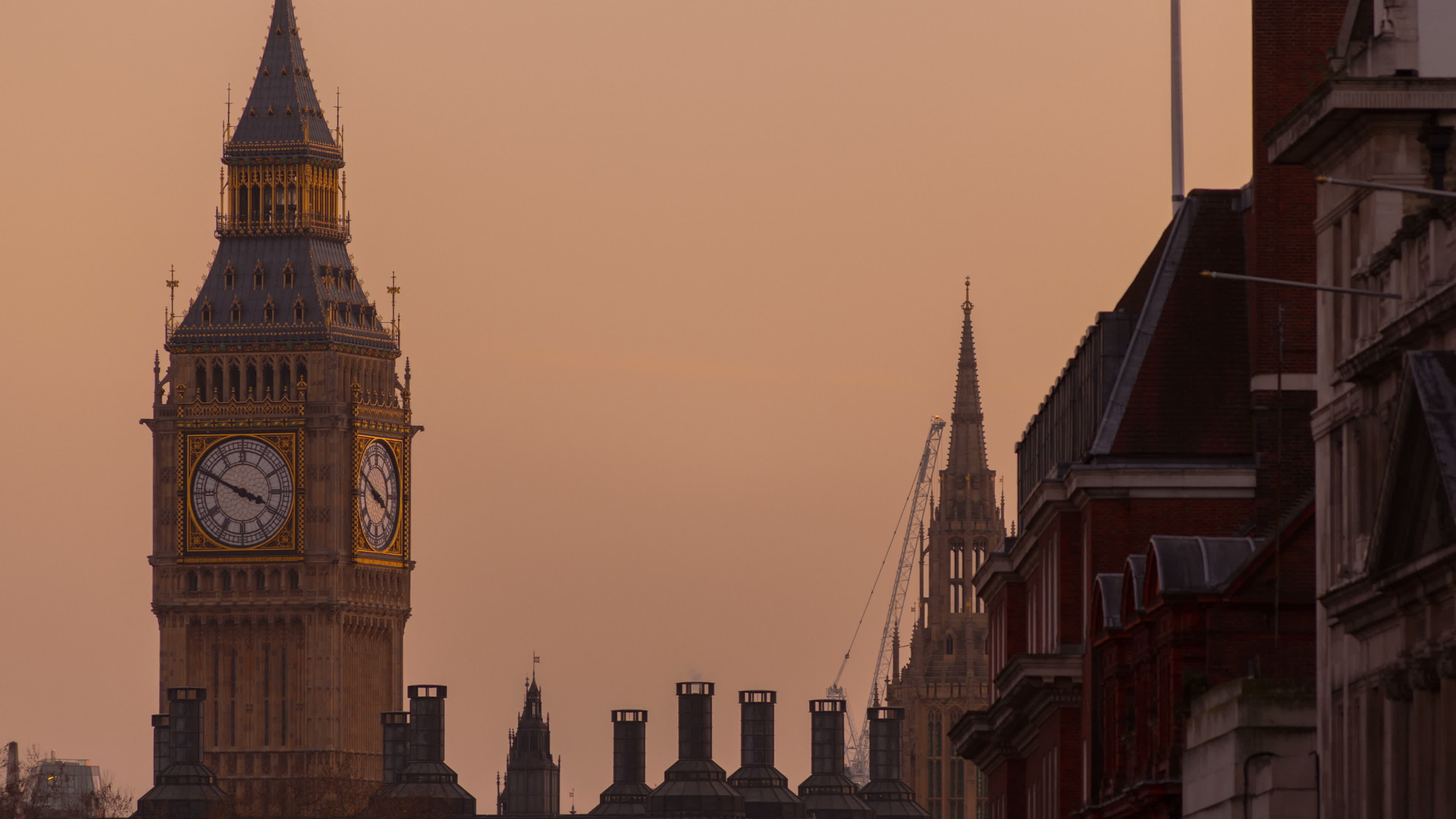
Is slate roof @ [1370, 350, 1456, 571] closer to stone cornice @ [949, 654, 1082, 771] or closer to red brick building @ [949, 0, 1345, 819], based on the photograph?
red brick building @ [949, 0, 1345, 819]

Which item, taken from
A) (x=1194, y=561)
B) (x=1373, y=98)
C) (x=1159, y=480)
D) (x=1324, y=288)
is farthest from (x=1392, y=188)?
(x=1159, y=480)

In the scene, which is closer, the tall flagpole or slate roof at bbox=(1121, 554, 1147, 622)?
slate roof at bbox=(1121, 554, 1147, 622)

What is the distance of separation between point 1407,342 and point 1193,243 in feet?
88.5

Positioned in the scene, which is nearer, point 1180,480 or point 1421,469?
point 1421,469

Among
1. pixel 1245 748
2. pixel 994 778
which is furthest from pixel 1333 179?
pixel 994 778

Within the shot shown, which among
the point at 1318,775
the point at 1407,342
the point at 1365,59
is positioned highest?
the point at 1365,59

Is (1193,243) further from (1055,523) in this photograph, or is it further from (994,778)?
(994,778)

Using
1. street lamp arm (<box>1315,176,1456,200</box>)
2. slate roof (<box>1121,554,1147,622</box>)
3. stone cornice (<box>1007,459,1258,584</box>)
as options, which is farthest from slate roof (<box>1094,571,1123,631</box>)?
street lamp arm (<box>1315,176,1456,200</box>)

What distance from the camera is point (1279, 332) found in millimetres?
81562

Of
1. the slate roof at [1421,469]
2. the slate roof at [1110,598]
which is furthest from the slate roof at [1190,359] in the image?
the slate roof at [1421,469]

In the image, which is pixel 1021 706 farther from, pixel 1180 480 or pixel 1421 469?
pixel 1421 469

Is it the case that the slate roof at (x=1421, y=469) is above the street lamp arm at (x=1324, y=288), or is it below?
below

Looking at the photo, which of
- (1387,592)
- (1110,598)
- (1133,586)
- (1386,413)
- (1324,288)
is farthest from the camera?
(1110,598)

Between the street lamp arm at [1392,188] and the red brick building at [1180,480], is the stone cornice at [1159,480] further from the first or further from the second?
the street lamp arm at [1392,188]
